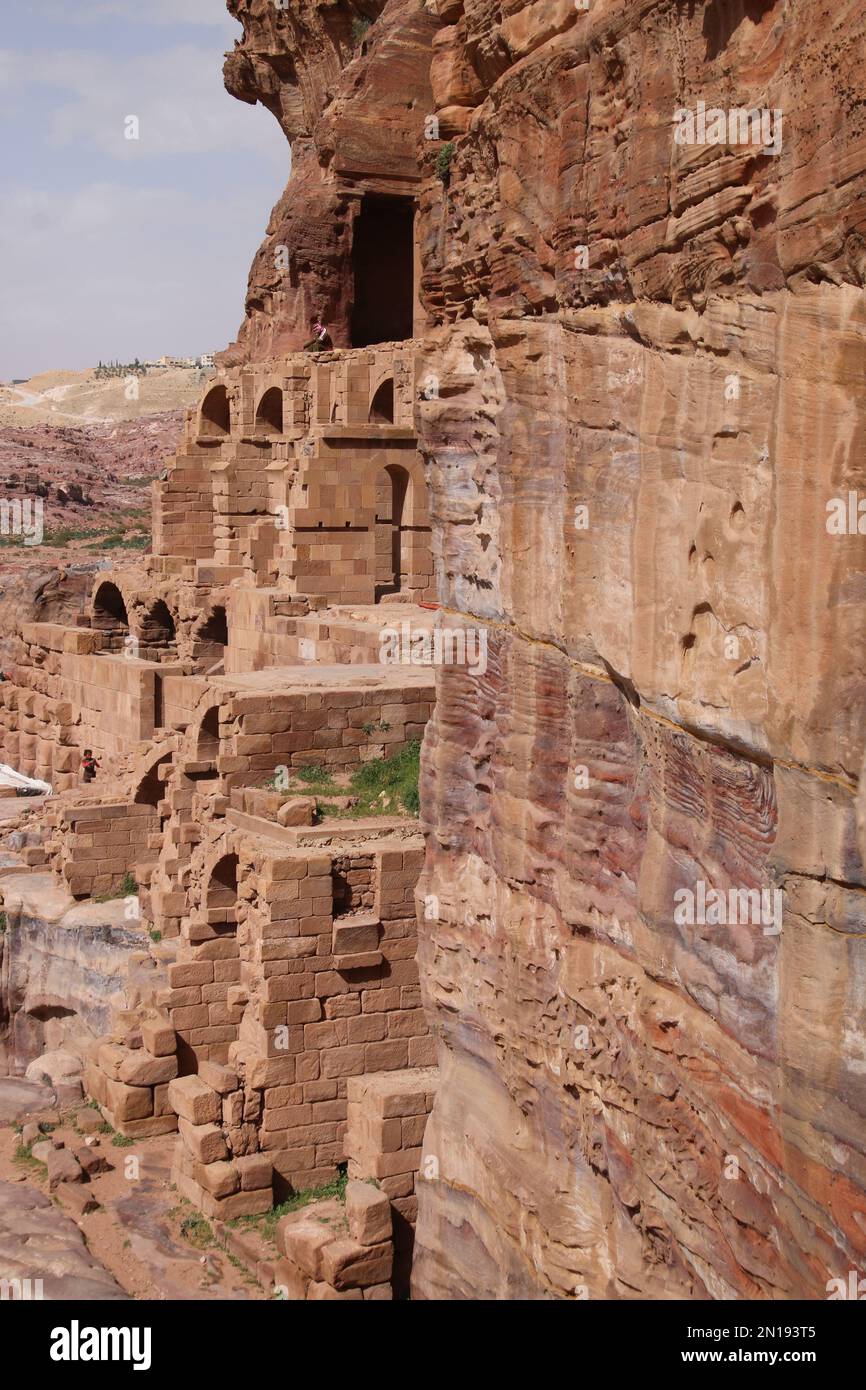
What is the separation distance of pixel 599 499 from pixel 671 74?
67.5 inches

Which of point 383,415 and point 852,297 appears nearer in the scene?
point 852,297

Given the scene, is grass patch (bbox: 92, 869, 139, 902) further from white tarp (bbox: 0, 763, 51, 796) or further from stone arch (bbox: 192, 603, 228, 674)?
stone arch (bbox: 192, 603, 228, 674)

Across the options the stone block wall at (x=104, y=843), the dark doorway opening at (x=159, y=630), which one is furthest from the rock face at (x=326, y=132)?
the stone block wall at (x=104, y=843)

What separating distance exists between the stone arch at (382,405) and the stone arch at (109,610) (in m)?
5.28

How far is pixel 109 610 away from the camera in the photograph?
92.2 ft

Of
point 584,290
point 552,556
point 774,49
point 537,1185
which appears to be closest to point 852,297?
point 774,49

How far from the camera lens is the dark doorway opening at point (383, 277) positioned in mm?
32281

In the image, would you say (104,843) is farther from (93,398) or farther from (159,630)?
(93,398)

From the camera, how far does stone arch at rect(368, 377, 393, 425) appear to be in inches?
985

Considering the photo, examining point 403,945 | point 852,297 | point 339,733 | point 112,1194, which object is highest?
point 852,297

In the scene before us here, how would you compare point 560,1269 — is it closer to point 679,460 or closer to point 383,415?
point 679,460

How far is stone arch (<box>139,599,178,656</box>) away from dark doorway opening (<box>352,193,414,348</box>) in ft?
29.0

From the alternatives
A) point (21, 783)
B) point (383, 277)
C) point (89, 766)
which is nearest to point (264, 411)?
point (383, 277)

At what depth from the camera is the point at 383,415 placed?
83.1 ft
